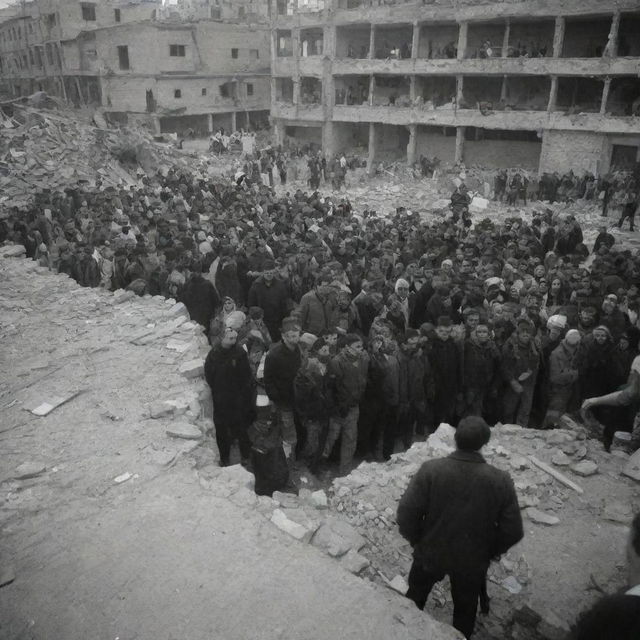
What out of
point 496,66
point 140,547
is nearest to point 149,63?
point 496,66

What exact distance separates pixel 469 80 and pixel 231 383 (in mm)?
28234

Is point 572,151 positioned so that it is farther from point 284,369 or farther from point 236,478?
point 236,478

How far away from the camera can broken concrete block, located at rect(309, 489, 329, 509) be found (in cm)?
482

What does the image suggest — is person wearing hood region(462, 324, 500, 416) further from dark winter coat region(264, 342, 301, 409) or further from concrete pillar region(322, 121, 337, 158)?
concrete pillar region(322, 121, 337, 158)

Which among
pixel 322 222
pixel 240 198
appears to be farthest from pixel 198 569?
pixel 240 198

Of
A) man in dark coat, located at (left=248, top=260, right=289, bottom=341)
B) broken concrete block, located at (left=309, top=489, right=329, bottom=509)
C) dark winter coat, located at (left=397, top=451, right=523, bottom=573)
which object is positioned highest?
dark winter coat, located at (left=397, top=451, right=523, bottom=573)

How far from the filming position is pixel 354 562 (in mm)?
3867

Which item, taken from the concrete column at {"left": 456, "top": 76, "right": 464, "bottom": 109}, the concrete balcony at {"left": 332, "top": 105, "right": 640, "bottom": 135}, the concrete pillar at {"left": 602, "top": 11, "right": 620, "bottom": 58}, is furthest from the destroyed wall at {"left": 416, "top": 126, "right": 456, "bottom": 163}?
the concrete pillar at {"left": 602, "top": 11, "right": 620, "bottom": 58}

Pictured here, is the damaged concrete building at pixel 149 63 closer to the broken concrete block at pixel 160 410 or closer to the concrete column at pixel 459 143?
the concrete column at pixel 459 143

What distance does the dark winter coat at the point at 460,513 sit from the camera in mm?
3229

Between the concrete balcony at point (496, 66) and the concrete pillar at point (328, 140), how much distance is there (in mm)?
2949

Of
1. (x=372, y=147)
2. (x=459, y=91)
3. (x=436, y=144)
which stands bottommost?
(x=372, y=147)

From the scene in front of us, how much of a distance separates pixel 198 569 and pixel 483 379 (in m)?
4.21

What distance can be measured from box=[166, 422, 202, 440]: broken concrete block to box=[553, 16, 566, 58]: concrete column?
86.4 feet
